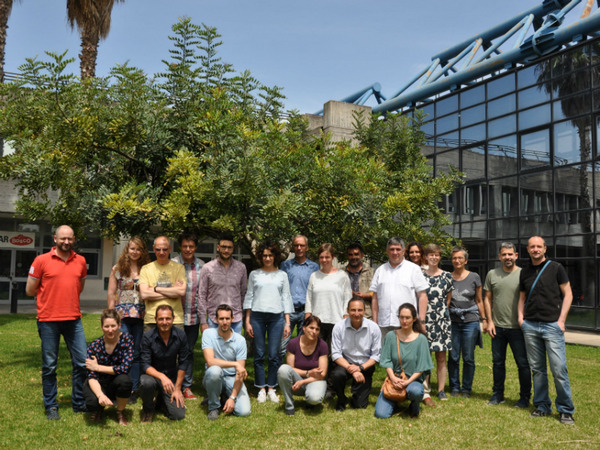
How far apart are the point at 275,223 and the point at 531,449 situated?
11.3 ft

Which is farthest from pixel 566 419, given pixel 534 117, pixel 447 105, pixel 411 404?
pixel 447 105

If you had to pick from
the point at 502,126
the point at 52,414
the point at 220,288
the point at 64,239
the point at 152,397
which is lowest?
the point at 52,414

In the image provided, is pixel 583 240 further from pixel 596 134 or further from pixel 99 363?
pixel 99 363

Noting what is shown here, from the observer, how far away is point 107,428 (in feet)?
17.4

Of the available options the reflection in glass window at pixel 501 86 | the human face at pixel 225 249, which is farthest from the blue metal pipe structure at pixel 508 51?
the human face at pixel 225 249

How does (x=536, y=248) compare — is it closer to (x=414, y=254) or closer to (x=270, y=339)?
(x=414, y=254)

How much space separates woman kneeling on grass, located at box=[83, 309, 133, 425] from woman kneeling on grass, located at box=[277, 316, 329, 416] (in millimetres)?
1575

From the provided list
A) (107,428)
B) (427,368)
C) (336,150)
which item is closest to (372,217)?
(336,150)

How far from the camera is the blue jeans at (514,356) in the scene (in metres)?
6.13

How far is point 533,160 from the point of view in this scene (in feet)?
60.7

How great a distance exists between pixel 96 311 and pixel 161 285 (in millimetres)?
14773

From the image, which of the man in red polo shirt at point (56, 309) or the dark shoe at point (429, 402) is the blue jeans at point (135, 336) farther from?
the dark shoe at point (429, 402)

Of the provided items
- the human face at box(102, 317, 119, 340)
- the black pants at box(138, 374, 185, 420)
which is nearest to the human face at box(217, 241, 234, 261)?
the human face at box(102, 317, 119, 340)

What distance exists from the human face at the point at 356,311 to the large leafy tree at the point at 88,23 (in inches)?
643
